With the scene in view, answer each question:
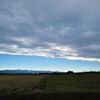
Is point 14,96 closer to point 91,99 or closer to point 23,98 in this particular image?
point 23,98

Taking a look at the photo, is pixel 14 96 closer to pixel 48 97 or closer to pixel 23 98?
pixel 23 98

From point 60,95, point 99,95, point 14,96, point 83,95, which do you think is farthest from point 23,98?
point 99,95

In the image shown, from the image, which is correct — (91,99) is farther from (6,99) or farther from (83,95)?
(6,99)

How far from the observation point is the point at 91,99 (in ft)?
71.5

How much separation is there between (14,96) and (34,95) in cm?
189

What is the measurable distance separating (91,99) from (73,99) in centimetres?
172

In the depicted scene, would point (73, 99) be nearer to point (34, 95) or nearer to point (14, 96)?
point (34, 95)

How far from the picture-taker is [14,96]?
72.1 ft

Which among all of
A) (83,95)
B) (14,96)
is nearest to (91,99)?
(83,95)

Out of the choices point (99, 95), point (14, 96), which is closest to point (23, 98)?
point (14, 96)

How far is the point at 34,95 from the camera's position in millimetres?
22078

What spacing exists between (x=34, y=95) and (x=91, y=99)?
5397 mm

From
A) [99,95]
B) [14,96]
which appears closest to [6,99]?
[14,96]

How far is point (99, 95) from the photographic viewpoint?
73.6 ft
